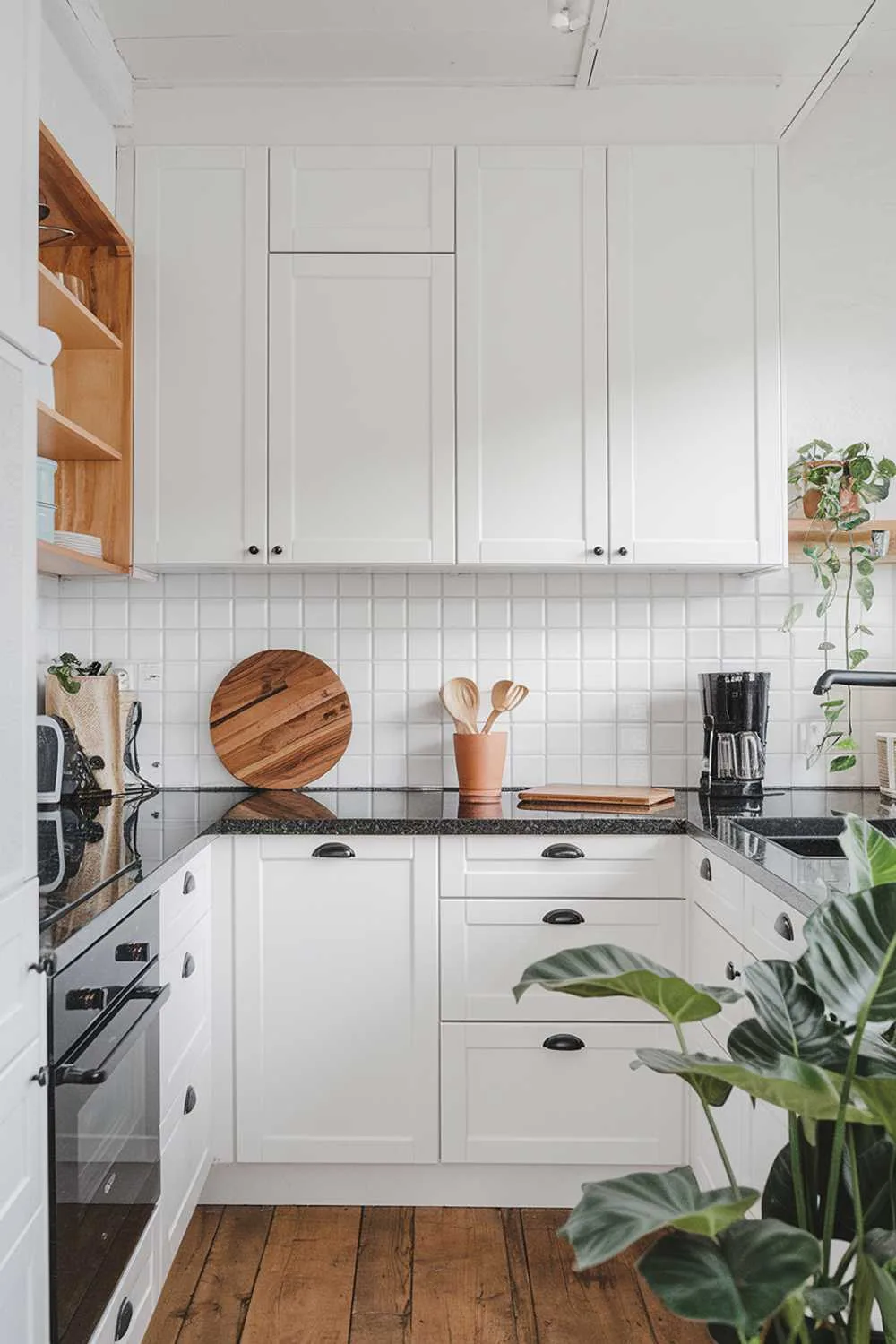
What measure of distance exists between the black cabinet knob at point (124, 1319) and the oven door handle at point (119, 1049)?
1.30 ft

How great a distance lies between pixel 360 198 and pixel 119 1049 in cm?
204

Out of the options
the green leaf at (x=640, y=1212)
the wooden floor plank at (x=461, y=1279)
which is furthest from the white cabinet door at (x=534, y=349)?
the green leaf at (x=640, y=1212)

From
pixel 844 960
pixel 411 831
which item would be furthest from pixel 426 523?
pixel 844 960

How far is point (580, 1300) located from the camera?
6.96ft

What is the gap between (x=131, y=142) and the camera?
266 cm

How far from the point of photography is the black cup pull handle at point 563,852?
2.44m

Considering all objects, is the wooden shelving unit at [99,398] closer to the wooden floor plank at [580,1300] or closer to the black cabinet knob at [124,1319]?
the black cabinet knob at [124,1319]

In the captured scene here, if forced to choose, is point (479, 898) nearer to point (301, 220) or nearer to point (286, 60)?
point (301, 220)

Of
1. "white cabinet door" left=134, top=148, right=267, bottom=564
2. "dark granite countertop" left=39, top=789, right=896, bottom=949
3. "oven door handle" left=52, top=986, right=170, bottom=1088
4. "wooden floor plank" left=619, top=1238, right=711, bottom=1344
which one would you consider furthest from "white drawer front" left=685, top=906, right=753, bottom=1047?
"white cabinet door" left=134, top=148, right=267, bottom=564

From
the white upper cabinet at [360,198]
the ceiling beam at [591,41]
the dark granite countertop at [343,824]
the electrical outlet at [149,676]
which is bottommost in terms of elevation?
the dark granite countertop at [343,824]

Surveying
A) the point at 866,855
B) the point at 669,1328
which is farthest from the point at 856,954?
the point at 669,1328

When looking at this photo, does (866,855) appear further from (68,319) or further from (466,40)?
(466,40)

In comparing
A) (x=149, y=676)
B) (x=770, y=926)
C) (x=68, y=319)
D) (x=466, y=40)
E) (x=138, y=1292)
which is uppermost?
(x=466, y=40)

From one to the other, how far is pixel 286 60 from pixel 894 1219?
105 inches
